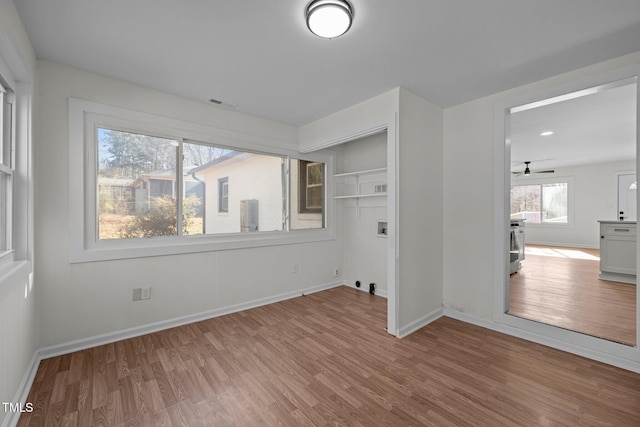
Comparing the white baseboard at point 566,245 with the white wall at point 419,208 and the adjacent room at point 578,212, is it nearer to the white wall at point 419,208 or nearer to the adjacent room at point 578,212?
the adjacent room at point 578,212

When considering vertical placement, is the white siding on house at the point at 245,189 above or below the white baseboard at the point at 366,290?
above

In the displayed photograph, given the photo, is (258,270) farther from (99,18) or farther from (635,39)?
(635,39)

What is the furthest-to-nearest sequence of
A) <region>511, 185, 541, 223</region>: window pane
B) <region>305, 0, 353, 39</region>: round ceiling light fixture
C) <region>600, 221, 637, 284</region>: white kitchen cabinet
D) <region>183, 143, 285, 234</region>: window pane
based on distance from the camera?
<region>511, 185, 541, 223</region>: window pane, <region>600, 221, 637, 284</region>: white kitchen cabinet, <region>183, 143, 285, 234</region>: window pane, <region>305, 0, 353, 39</region>: round ceiling light fixture

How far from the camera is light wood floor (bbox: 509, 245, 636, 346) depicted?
2.77m

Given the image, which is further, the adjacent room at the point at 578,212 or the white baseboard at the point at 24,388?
the adjacent room at the point at 578,212

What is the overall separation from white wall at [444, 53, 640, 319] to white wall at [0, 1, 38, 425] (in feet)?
12.5

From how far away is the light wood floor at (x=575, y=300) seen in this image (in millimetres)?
2771

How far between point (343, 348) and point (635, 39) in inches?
132

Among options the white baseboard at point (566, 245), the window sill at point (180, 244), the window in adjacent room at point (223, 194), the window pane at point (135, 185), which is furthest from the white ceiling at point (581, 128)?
the window pane at point (135, 185)

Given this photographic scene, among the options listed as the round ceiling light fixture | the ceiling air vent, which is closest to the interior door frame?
the round ceiling light fixture

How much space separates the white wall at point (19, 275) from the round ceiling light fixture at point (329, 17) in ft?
5.61

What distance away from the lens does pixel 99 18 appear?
1.82 metres

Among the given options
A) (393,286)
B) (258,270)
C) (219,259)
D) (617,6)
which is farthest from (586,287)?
(219,259)

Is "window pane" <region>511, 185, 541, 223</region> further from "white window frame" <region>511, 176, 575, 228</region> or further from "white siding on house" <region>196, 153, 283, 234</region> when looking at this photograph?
"white siding on house" <region>196, 153, 283, 234</region>
